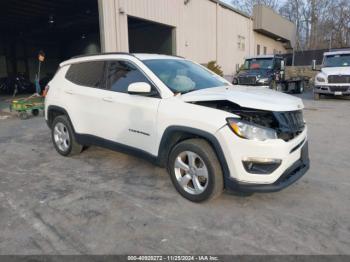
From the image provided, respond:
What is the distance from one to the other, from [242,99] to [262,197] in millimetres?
1336

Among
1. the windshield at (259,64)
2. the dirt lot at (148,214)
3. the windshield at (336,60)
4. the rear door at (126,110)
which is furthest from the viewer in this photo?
the windshield at (259,64)

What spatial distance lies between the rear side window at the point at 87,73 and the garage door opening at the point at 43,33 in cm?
1414

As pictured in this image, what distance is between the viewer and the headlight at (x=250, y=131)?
11.0 ft

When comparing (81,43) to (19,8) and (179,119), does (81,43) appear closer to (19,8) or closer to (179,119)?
(19,8)

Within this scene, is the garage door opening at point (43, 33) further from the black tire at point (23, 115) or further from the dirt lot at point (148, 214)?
the dirt lot at point (148, 214)

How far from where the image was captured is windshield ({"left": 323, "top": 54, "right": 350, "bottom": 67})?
1480cm

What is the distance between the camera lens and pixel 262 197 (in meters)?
4.00

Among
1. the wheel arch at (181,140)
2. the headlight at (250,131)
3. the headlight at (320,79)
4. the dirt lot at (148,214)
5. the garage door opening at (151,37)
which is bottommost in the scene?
the dirt lot at (148,214)

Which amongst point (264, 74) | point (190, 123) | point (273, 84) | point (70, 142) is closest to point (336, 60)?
point (273, 84)

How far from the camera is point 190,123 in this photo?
369 centimetres

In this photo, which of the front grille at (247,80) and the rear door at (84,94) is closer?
the rear door at (84,94)

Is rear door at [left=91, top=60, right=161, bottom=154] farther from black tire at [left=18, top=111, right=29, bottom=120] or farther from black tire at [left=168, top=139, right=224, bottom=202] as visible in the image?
black tire at [left=18, top=111, right=29, bottom=120]

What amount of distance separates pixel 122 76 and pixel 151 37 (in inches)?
629

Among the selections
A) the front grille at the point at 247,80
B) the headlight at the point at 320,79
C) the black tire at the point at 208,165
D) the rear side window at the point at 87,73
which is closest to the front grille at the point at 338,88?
the headlight at the point at 320,79
